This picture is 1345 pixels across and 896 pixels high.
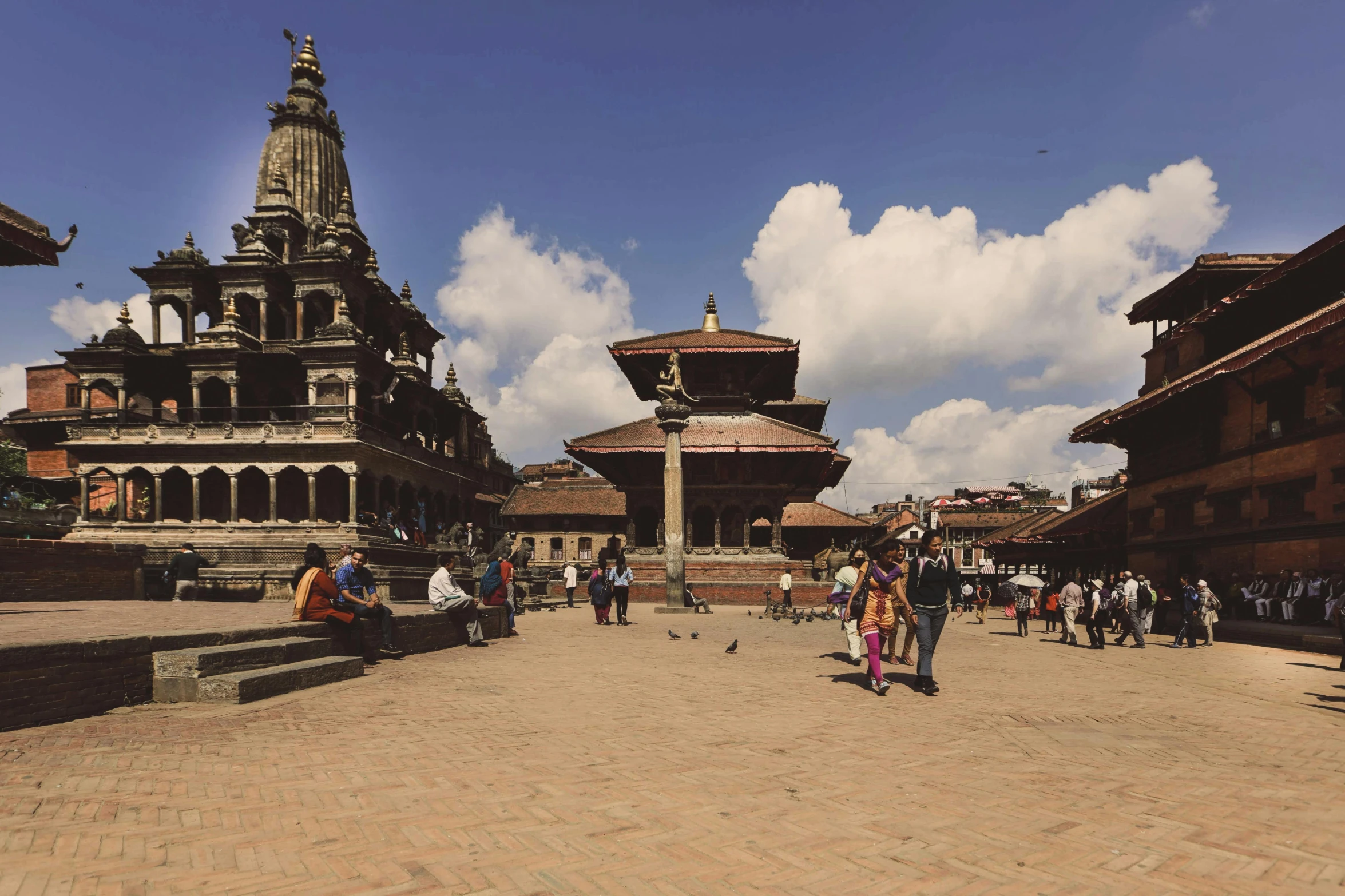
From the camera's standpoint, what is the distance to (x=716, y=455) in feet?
112

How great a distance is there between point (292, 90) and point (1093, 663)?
48.6 metres

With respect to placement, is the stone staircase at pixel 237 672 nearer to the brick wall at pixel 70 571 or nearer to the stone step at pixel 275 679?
the stone step at pixel 275 679

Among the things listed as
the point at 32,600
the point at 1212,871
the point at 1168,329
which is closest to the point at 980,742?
the point at 1212,871

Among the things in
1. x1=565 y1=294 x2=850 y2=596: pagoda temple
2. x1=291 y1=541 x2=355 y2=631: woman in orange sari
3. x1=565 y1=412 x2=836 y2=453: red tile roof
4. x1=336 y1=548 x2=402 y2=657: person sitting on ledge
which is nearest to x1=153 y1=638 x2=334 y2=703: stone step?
x1=291 y1=541 x2=355 y2=631: woman in orange sari

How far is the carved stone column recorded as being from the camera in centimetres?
2345

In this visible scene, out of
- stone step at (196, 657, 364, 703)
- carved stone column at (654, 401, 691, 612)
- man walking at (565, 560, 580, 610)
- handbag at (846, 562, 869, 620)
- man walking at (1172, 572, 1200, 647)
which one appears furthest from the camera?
man walking at (565, 560, 580, 610)

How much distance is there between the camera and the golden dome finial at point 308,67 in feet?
139

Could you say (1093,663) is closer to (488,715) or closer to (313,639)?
(488,715)

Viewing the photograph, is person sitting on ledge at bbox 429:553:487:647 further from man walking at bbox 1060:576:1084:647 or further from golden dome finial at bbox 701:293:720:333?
golden dome finial at bbox 701:293:720:333

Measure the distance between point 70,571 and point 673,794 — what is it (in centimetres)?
1805

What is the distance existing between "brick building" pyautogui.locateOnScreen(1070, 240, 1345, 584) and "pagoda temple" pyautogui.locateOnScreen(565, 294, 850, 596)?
40.6 ft

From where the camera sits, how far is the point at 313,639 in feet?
28.6

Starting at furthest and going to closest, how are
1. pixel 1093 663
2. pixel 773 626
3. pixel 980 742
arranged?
1. pixel 773 626
2. pixel 1093 663
3. pixel 980 742

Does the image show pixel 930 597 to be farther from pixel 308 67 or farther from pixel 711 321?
pixel 308 67
